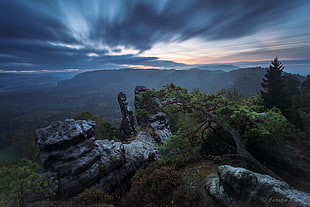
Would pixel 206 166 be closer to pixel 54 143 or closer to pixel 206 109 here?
pixel 206 109

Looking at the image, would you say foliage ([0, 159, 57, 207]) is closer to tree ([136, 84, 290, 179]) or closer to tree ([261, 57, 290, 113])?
tree ([136, 84, 290, 179])

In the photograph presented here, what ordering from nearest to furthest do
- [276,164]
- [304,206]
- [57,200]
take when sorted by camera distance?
[304,206]
[276,164]
[57,200]

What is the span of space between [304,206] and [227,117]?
15.4ft

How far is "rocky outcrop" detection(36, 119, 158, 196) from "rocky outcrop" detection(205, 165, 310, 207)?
5810 mm

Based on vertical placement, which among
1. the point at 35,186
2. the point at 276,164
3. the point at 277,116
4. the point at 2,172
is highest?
the point at 277,116

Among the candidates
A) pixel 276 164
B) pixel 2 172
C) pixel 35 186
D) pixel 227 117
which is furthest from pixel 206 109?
pixel 2 172

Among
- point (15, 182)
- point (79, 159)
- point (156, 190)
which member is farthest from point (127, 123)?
point (15, 182)

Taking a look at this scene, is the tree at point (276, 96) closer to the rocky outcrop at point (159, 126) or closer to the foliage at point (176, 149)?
the rocky outcrop at point (159, 126)

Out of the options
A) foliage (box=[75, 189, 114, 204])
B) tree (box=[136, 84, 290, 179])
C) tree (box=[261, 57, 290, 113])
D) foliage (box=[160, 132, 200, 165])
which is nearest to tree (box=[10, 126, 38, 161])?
foliage (box=[75, 189, 114, 204])

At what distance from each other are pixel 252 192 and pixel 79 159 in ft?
35.7

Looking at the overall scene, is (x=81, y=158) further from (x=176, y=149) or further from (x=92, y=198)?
(x=176, y=149)

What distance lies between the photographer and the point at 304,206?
402cm

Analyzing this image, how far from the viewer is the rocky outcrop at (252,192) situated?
4.41 m

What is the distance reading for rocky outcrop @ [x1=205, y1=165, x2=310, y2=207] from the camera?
4.41 meters
